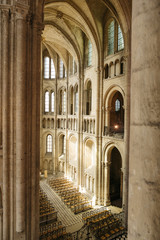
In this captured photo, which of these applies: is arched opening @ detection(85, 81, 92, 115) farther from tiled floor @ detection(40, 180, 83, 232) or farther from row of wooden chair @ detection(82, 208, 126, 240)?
row of wooden chair @ detection(82, 208, 126, 240)

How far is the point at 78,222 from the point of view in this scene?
41.8 feet

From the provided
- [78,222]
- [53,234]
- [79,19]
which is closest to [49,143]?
[78,222]

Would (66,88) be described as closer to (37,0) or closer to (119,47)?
(119,47)

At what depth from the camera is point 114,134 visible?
1403 cm

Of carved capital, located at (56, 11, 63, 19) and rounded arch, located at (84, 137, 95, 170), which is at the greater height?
carved capital, located at (56, 11, 63, 19)

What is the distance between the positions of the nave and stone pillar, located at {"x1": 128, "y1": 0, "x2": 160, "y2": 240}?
9753mm

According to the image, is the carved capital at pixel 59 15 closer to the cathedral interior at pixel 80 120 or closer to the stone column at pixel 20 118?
the cathedral interior at pixel 80 120

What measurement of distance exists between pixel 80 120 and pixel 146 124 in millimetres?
16754

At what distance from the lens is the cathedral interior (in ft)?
5.78

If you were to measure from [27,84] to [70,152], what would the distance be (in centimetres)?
1561

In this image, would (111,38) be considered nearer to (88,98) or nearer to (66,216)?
(88,98)

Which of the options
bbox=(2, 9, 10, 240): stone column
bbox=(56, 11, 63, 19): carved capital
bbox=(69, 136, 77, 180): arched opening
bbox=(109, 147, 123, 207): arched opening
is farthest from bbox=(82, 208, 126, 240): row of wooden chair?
bbox=(56, 11, 63, 19): carved capital

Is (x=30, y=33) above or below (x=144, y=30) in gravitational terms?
above

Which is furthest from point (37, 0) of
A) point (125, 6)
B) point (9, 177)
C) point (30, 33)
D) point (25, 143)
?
point (9, 177)
